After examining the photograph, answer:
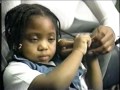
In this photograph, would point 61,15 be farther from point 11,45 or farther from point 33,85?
point 33,85

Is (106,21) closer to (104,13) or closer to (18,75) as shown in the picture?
(104,13)

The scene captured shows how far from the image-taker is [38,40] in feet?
2.79

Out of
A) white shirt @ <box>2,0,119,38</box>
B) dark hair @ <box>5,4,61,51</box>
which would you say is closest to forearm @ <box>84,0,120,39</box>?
white shirt @ <box>2,0,119,38</box>

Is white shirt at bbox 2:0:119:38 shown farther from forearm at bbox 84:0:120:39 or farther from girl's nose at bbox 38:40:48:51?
girl's nose at bbox 38:40:48:51

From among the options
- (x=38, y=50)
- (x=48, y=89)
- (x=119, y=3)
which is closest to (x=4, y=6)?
(x=38, y=50)

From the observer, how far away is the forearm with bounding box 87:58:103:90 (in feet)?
3.19

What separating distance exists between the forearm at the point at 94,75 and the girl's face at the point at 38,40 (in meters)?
0.17

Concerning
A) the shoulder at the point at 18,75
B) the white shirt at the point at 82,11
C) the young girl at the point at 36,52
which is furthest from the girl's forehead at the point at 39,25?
the white shirt at the point at 82,11

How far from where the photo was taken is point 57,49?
0.96 metres

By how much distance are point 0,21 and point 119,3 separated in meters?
0.79

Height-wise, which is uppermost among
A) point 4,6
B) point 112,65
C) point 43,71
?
point 4,6

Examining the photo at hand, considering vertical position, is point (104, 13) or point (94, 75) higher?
point (104, 13)

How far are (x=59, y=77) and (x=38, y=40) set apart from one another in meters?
0.16

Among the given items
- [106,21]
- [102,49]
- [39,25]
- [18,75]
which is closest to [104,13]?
[106,21]
